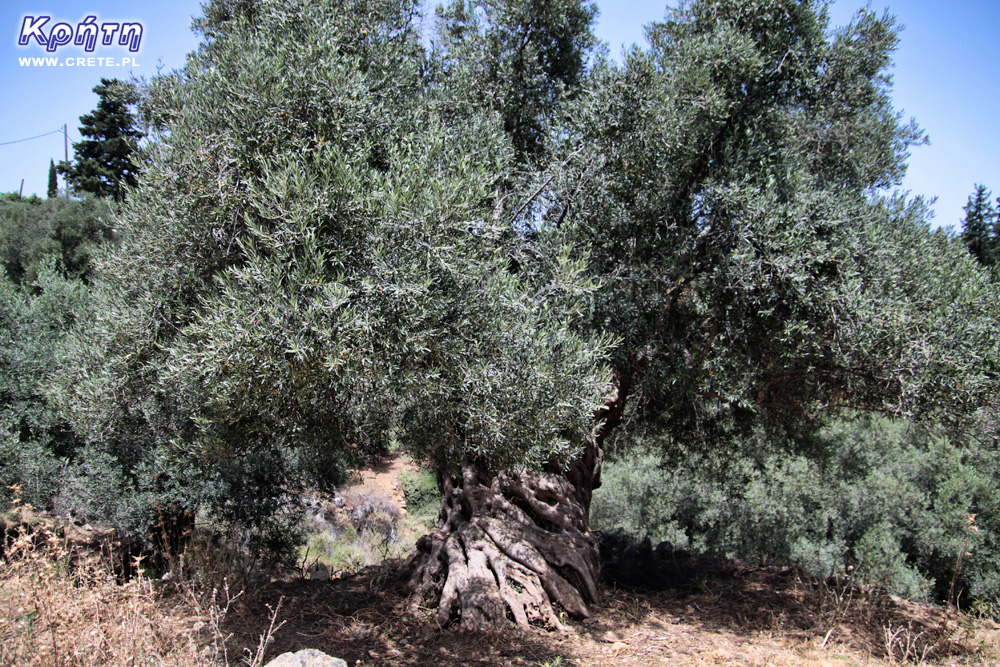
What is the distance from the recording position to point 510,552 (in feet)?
25.6

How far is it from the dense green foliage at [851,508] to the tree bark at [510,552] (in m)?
8.97

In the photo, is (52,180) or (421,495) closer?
(421,495)

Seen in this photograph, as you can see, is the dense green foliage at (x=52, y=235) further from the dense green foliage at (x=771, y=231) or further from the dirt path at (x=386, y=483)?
the dense green foliage at (x=771, y=231)

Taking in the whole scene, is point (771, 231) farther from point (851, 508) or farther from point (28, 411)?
point (851, 508)

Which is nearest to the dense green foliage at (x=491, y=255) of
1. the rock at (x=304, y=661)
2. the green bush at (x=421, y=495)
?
the rock at (x=304, y=661)

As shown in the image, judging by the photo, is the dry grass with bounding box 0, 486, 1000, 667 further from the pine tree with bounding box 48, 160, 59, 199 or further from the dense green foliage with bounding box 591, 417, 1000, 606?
the pine tree with bounding box 48, 160, 59, 199

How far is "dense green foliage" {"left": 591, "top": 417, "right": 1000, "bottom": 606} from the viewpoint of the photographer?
58.3 feet

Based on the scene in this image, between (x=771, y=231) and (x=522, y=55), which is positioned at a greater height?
(x=522, y=55)

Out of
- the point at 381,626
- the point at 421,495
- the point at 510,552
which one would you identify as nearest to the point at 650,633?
the point at 510,552

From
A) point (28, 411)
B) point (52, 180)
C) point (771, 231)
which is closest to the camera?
point (771, 231)

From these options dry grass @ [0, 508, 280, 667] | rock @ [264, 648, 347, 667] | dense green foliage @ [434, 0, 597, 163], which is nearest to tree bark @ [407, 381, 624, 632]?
rock @ [264, 648, 347, 667]

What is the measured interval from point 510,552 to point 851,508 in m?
14.8

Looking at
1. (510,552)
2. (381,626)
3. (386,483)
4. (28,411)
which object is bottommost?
(386,483)

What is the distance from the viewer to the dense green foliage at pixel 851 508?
58.3 ft
